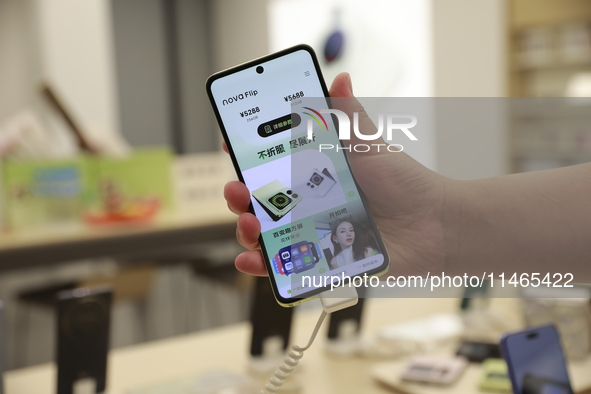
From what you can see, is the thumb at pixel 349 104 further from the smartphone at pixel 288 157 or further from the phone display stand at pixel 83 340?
the phone display stand at pixel 83 340

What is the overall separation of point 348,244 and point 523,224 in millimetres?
202

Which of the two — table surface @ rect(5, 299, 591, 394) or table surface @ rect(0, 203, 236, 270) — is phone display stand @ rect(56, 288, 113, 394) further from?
table surface @ rect(0, 203, 236, 270)

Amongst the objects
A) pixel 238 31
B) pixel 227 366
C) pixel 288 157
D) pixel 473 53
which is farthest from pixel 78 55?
pixel 288 157

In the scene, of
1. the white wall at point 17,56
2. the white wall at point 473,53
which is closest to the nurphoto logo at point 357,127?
the white wall at point 473,53

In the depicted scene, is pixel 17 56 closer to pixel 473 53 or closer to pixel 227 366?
pixel 473 53

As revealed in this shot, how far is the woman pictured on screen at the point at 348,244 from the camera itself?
596mm

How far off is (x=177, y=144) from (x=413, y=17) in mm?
3062

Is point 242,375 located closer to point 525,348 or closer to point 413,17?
point 525,348

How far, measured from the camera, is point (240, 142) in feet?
2.04

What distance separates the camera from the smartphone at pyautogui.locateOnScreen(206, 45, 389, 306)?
61 cm

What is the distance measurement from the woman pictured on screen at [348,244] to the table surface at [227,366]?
480mm

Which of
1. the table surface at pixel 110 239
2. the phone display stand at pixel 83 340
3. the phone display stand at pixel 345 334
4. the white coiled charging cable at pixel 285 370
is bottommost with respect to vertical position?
the table surface at pixel 110 239

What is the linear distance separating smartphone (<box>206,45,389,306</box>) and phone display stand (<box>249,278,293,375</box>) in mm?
540

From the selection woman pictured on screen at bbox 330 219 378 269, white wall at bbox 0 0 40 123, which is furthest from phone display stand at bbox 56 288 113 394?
white wall at bbox 0 0 40 123
